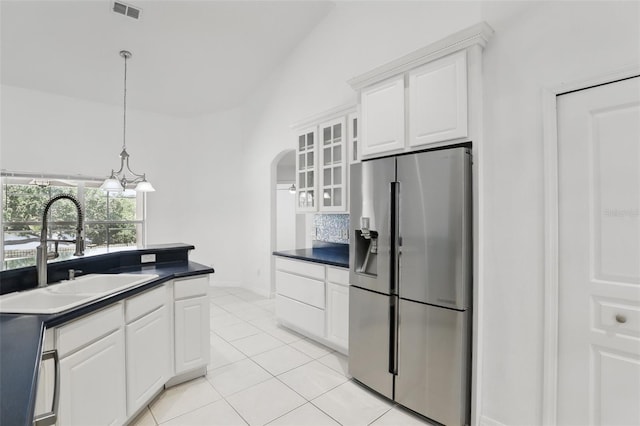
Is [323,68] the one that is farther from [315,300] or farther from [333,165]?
[315,300]

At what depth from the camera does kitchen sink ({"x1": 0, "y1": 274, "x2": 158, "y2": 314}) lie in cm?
153

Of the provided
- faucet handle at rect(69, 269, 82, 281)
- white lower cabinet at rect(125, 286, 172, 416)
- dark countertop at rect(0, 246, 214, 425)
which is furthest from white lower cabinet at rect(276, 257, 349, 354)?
faucet handle at rect(69, 269, 82, 281)

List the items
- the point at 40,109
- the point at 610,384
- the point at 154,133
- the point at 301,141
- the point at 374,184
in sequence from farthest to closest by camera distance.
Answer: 1. the point at 154,133
2. the point at 40,109
3. the point at 301,141
4. the point at 374,184
5. the point at 610,384

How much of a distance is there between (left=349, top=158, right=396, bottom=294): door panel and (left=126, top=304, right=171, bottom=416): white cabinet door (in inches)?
59.0

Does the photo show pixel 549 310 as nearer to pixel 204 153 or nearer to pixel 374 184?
pixel 374 184

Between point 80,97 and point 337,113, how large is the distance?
14.2 ft

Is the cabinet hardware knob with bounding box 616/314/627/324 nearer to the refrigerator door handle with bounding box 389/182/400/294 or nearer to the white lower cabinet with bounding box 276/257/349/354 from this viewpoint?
the refrigerator door handle with bounding box 389/182/400/294

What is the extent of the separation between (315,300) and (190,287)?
4.10 ft

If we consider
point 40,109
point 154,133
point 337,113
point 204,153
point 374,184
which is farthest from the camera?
point 204,153

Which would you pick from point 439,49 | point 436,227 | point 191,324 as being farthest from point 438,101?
point 191,324

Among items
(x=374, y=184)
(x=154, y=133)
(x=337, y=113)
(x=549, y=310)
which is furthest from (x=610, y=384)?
(x=154, y=133)

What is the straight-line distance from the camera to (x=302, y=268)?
324 cm

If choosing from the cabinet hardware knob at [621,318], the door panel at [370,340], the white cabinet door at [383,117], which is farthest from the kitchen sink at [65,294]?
the cabinet hardware knob at [621,318]

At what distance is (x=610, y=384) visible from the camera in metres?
1.56
